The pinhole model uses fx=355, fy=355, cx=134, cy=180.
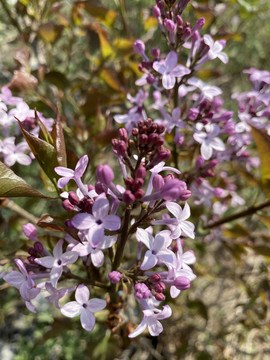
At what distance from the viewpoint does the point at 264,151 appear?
132cm

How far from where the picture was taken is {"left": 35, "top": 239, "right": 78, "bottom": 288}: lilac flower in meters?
1.02

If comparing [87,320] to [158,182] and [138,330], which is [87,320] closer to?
[138,330]

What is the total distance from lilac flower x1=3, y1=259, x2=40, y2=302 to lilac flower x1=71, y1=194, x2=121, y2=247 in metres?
0.29

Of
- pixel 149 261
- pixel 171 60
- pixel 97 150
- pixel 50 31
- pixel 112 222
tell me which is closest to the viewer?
pixel 112 222

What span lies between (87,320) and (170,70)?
89cm

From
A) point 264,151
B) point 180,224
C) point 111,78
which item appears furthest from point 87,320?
point 111,78

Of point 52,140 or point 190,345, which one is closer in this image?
point 52,140

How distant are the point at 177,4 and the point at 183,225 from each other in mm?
891

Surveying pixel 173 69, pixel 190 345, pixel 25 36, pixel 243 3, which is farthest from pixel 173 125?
pixel 190 345

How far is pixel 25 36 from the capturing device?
2184mm

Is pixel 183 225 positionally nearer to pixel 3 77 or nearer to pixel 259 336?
pixel 3 77

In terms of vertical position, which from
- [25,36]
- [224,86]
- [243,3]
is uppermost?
[243,3]

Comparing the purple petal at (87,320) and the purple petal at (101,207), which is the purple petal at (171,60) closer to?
the purple petal at (101,207)

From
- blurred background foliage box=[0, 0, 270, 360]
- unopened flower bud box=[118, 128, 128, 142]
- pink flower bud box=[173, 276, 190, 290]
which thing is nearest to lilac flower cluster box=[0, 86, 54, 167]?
blurred background foliage box=[0, 0, 270, 360]
